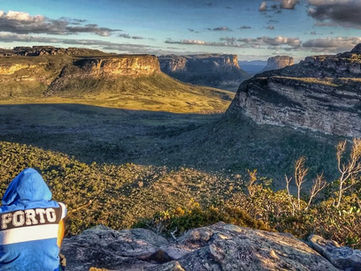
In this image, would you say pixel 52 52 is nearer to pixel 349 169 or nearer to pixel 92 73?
pixel 92 73

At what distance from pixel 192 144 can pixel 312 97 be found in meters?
19.1

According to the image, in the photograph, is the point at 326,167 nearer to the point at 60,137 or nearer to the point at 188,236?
the point at 188,236

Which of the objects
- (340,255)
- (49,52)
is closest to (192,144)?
(340,255)

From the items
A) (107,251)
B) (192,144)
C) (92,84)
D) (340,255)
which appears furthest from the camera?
(92,84)

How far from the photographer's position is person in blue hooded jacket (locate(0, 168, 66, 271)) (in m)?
5.11

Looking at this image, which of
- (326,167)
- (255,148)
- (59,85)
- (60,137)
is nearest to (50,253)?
(326,167)

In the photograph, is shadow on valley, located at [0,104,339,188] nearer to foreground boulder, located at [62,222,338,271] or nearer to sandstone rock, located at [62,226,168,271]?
foreground boulder, located at [62,222,338,271]

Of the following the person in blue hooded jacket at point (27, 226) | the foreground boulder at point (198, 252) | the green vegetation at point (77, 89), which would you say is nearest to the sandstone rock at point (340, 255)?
the foreground boulder at point (198, 252)

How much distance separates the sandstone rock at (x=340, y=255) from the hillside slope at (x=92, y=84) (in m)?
108

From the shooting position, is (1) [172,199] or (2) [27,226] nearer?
(2) [27,226]

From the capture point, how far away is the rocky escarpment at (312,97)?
4055cm

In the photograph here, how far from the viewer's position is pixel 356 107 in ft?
130

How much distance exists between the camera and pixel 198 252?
307 inches

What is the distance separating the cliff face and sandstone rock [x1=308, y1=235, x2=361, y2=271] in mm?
131241
